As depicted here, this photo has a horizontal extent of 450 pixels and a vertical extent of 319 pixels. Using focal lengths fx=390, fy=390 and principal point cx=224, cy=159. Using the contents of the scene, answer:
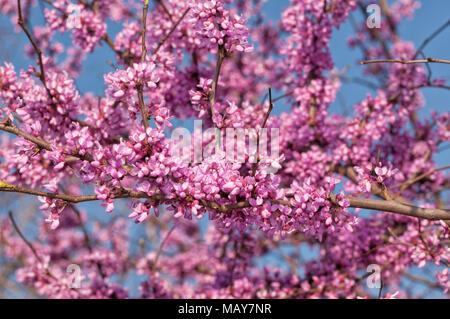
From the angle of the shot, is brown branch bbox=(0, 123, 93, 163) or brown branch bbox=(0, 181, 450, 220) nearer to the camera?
brown branch bbox=(0, 181, 450, 220)

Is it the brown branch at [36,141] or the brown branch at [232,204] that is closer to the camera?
the brown branch at [232,204]

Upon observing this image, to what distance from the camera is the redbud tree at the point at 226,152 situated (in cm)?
269

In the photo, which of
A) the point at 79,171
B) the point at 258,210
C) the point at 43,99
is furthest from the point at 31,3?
the point at 258,210

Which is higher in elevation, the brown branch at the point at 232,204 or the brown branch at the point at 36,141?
the brown branch at the point at 36,141

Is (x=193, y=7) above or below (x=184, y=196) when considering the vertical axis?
above

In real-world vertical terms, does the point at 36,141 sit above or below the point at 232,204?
above

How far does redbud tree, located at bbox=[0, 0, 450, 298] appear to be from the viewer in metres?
2.69

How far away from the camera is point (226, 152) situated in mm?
3377

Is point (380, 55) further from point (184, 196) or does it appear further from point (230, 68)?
point (184, 196)

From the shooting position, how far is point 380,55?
10.3 meters

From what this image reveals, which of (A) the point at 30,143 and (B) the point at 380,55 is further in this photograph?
(B) the point at 380,55

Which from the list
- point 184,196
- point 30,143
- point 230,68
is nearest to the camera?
point 184,196

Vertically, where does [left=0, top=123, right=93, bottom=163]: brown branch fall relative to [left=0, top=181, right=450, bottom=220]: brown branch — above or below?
above
